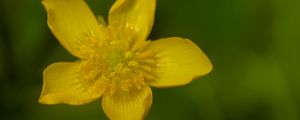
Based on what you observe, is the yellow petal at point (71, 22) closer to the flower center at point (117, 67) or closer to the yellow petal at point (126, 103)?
the flower center at point (117, 67)

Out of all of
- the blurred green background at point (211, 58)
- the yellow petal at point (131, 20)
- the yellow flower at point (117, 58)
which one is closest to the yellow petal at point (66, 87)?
the yellow flower at point (117, 58)

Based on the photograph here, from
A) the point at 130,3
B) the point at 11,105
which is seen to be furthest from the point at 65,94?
the point at 11,105

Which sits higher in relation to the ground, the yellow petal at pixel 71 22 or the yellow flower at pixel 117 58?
the yellow petal at pixel 71 22

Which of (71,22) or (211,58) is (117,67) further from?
(211,58)

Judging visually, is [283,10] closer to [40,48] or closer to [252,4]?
[252,4]

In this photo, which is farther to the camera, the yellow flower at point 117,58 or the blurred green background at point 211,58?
the blurred green background at point 211,58

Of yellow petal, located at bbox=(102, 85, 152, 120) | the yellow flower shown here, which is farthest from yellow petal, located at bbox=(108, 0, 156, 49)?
yellow petal, located at bbox=(102, 85, 152, 120)

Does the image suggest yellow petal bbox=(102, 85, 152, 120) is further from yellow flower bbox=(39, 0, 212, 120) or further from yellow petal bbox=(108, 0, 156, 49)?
yellow petal bbox=(108, 0, 156, 49)

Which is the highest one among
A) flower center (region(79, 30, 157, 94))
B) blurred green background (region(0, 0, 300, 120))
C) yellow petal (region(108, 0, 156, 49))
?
yellow petal (region(108, 0, 156, 49))
